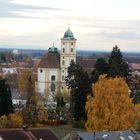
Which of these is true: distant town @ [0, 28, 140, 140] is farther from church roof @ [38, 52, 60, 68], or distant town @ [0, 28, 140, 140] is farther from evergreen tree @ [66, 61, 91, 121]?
church roof @ [38, 52, 60, 68]

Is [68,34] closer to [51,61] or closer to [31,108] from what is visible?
[51,61]

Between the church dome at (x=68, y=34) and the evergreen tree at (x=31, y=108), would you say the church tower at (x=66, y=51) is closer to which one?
the church dome at (x=68, y=34)

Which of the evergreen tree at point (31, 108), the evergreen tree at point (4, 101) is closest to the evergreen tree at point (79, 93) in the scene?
the evergreen tree at point (31, 108)

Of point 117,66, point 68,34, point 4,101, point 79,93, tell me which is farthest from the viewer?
point 68,34

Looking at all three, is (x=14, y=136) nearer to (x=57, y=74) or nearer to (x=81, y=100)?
(x=81, y=100)

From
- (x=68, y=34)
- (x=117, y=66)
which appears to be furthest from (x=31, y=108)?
(x=68, y=34)

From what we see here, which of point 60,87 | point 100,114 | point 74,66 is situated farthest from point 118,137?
point 60,87

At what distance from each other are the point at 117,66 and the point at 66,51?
122 feet

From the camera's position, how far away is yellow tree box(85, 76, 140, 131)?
65.2m

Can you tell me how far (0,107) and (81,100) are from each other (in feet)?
30.9

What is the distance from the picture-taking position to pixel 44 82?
118500 millimetres

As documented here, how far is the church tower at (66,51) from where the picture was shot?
117m

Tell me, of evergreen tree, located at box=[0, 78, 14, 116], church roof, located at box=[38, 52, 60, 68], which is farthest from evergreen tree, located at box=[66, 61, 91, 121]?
church roof, located at box=[38, 52, 60, 68]

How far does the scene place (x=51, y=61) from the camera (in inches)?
4668
